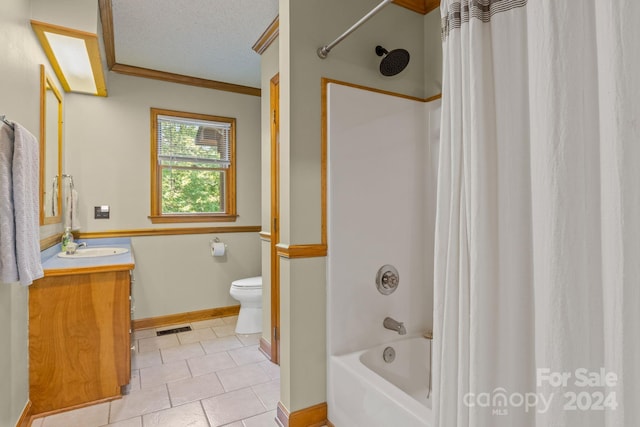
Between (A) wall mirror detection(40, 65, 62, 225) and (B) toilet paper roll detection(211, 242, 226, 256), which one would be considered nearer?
(A) wall mirror detection(40, 65, 62, 225)

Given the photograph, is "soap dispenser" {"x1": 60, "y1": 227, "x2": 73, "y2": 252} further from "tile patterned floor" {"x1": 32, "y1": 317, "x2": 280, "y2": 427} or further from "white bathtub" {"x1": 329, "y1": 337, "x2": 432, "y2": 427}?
"white bathtub" {"x1": 329, "y1": 337, "x2": 432, "y2": 427}

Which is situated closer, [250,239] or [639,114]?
[639,114]

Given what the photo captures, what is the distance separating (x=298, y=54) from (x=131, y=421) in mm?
Answer: 2228

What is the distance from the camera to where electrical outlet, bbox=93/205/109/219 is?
318 centimetres

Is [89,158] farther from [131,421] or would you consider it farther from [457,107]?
[457,107]

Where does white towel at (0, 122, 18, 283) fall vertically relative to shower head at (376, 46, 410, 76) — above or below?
below

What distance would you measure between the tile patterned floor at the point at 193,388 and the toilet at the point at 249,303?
0.12 m

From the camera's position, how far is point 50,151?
2.51m

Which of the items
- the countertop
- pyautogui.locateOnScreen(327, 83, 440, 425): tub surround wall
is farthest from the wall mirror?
pyautogui.locateOnScreen(327, 83, 440, 425): tub surround wall

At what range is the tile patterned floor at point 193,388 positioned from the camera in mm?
1927

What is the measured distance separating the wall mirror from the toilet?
155cm

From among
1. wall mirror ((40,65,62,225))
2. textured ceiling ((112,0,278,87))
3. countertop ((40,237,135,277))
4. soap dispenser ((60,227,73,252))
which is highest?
textured ceiling ((112,0,278,87))

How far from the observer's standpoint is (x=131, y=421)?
191 cm

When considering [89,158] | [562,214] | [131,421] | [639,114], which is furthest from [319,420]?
[89,158]
